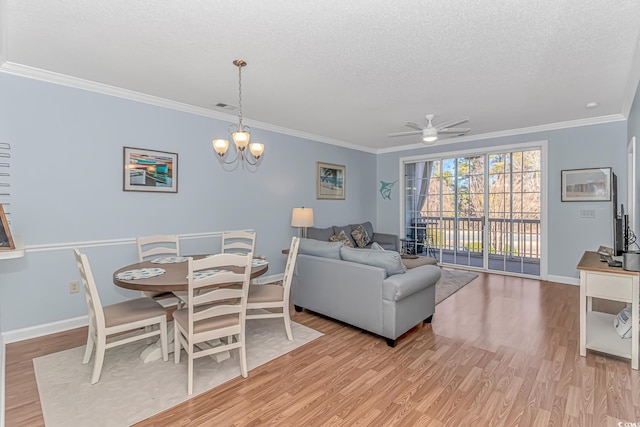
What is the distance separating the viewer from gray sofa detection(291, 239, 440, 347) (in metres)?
2.96

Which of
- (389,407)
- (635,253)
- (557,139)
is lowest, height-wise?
(389,407)

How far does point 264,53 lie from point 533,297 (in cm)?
467

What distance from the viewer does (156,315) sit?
2562 mm

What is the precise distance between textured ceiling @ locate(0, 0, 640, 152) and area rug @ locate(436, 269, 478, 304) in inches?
104

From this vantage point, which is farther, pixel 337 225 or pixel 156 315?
pixel 337 225

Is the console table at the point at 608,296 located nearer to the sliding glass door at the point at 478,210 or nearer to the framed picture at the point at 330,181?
the sliding glass door at the point at 478,210

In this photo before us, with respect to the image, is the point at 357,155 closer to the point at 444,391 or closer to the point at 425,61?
the point at 425,61

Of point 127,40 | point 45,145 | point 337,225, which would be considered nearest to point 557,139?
point 337,225

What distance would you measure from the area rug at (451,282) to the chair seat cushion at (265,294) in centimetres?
234

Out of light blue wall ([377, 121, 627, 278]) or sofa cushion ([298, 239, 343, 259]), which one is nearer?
sofa cushion ([298, 239, 343, 259])

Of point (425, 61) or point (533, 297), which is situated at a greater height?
point (425, 61)

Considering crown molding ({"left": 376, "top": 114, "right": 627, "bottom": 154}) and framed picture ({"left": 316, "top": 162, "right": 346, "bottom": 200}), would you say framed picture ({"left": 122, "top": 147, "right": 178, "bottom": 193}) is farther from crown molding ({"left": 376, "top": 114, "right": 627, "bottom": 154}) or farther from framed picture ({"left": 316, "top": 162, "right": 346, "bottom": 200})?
crown molding ({"left": 376, "top": 114, "right": 627, "bottom": 154})

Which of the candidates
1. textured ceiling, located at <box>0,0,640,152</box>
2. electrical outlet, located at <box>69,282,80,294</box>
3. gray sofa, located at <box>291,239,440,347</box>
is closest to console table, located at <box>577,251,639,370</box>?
gray sofa, located at <box>291,239,440,347</box>

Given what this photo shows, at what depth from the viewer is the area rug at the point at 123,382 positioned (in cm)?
203
